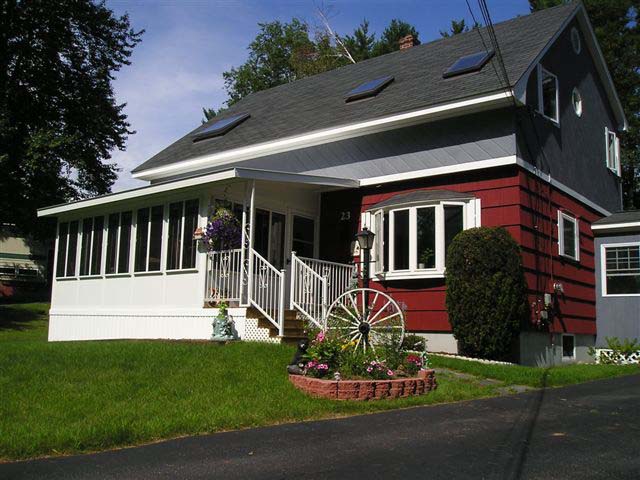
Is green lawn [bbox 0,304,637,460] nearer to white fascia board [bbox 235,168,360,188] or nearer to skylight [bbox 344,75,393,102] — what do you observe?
white fascia board [bbox 235,168,360,188]

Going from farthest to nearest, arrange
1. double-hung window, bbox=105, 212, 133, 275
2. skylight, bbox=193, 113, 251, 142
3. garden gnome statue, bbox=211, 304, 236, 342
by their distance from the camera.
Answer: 1. skylight, bbox=193, 113, 251, 142
2. double-hung window, bbox=105, 212, 133, 275
3. garden gnome statue, bbox=211, 304, 236, 342

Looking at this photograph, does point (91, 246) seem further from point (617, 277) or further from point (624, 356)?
point (624, 356)

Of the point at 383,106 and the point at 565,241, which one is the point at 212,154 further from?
the point at 565,241

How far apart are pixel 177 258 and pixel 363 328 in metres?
5.11

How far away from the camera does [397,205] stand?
43.2 feet

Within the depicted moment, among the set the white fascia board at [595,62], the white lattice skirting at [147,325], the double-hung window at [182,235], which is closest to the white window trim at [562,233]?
the white fascia board at [595,62]

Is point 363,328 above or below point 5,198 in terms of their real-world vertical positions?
below

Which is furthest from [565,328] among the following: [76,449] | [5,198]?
[5,198]

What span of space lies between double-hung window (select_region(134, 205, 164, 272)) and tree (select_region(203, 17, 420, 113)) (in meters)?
23.5

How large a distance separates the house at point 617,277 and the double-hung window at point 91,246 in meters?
11.4

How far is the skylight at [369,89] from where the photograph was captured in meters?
15.4

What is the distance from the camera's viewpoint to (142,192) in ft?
44.5

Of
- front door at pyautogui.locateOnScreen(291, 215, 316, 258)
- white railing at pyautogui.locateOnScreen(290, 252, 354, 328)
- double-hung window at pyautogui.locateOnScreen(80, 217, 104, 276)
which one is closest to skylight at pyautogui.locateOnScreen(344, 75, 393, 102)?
front door at pyautogui.locateOnScreen(291, 215, 316, 258)

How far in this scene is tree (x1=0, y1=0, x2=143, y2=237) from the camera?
25781 millimetres
